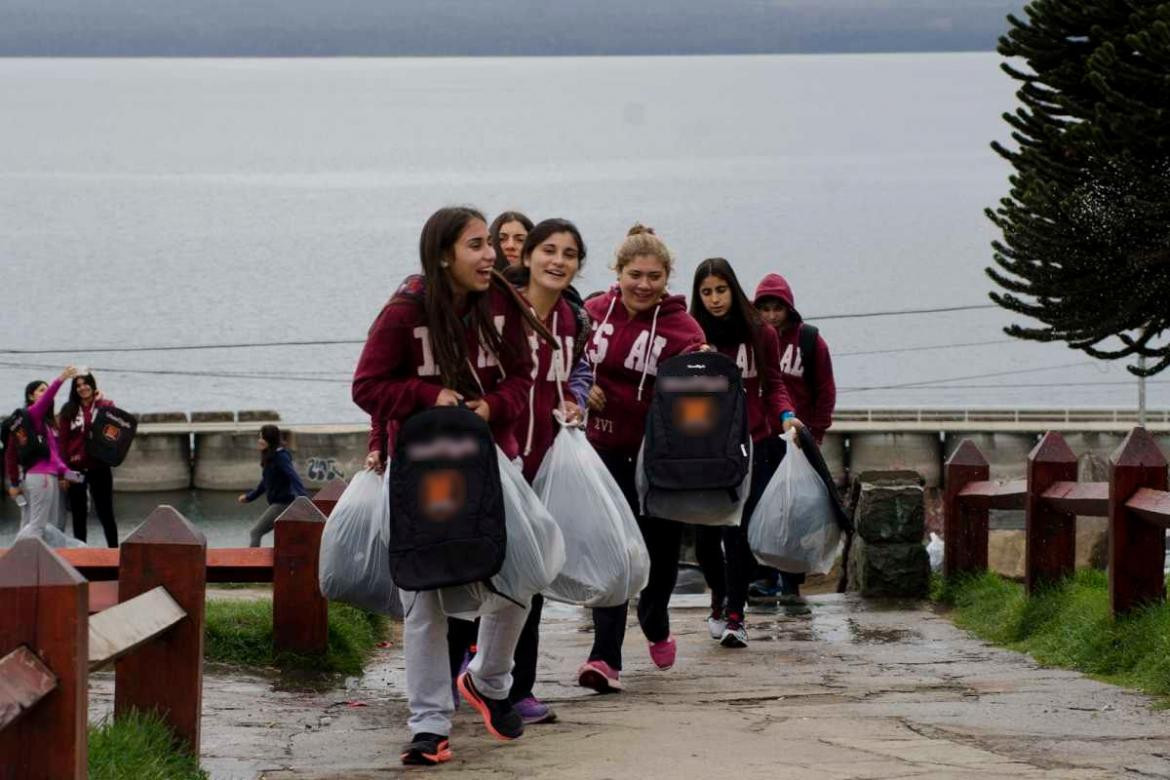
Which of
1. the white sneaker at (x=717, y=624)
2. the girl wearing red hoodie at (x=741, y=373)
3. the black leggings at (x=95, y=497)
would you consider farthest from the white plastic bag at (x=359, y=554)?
the black leggings at (x=95, y=497)

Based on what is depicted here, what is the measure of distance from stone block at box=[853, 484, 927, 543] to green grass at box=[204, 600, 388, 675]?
3246mm

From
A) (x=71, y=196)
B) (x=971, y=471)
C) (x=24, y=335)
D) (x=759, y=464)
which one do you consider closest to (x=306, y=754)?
(x=759, y=464)

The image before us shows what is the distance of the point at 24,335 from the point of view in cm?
7781

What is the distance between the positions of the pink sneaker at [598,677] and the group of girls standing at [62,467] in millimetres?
8975

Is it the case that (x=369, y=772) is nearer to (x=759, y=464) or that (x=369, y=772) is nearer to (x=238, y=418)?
(x=759, y=464)

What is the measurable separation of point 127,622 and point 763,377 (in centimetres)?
441

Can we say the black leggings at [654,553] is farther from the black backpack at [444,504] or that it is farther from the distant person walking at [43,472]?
the distant person walking at [43,472]

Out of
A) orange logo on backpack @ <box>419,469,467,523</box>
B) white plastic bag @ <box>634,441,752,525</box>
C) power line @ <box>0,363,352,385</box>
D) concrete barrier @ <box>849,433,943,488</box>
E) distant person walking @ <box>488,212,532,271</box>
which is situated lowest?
concrete barrier @ <box>849,433,943,488</box>

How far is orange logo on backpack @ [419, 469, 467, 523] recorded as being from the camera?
5.36 meters

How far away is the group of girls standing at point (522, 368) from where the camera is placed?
18.6 feet

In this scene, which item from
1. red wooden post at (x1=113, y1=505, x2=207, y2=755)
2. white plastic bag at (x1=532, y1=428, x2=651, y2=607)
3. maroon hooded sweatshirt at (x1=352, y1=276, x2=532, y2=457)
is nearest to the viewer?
red wooden post at (x1=113, y1=505, x2=207, y2=755)

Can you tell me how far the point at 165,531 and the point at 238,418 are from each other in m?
42.1

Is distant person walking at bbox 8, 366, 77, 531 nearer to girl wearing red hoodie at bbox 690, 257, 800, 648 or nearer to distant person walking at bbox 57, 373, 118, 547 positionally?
distant person walking at bbox 57, 373, 118, 547

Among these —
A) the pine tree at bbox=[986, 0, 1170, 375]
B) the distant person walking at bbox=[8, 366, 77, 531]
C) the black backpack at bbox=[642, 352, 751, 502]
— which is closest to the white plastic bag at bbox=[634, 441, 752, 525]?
the black backpack at bbox=[642, 352, 751, 502]
